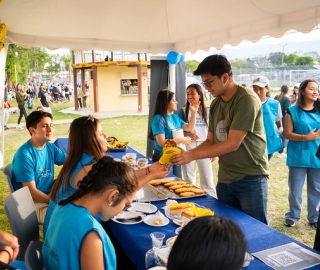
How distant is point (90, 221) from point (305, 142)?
120 inches

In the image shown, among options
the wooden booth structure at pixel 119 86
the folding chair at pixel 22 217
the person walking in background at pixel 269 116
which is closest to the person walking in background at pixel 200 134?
the person walking in background at pixel 269 116

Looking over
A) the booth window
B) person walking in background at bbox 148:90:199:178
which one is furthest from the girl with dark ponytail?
the booth window

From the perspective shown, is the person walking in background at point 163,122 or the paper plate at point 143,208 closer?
the paper plate at point 143,208

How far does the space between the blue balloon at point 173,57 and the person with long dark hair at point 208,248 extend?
196 inches

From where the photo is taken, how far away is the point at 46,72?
47.2 meters

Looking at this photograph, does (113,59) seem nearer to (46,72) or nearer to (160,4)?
(160,4)

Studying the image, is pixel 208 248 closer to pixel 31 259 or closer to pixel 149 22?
pixel 31 259

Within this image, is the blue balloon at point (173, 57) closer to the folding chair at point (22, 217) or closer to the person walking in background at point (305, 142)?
the person walking in background at point (305, 142)

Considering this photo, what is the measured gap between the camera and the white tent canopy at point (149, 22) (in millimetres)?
3355

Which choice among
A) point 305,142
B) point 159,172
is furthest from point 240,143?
point 305,142

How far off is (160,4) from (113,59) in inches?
551

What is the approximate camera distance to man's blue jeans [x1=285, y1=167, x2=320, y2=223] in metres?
3.74

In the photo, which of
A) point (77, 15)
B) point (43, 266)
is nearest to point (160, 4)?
point (77, 15)

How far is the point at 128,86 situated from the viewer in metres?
18.9
